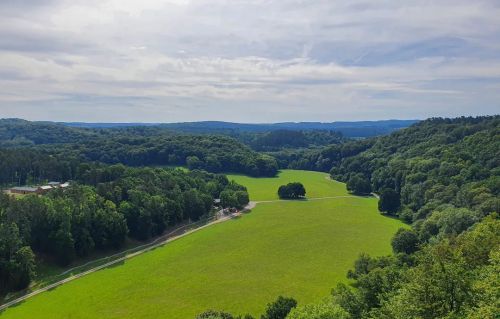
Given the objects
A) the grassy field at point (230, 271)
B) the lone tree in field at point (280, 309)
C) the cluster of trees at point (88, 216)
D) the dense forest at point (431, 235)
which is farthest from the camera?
the cluster of trees at point (88, 216)

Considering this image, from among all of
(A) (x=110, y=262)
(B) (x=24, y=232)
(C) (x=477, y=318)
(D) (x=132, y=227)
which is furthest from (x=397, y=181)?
(C) (x=477, y=318)

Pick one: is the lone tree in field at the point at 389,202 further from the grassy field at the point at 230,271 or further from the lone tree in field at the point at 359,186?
the lone tree in field at the point at 359,186

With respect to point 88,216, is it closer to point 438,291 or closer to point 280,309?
point 280,309

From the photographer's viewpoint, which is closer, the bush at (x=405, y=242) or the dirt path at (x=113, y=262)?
the dirt path at (x=113, y=262)

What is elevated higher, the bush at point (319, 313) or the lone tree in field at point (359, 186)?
the bush at point (319, 313)

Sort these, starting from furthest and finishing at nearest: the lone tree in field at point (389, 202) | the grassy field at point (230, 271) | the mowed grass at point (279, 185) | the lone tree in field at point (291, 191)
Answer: the mowed grass at point (279, 185), the lone tree in field at point (291, 191), the lone tree in field at point (389, 202), the grassy field at point (230, 271)

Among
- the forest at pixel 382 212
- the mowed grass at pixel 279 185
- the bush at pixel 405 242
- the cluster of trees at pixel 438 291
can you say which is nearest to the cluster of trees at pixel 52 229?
the forest at pixel 382 212

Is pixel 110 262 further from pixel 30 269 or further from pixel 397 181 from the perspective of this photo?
pixel 397 181

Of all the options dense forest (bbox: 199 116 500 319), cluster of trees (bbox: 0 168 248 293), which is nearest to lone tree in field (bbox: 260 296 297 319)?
dense forest (bbox: 199 116 500 319)

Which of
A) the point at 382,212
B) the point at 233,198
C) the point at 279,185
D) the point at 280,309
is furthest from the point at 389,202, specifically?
the point at 280,309

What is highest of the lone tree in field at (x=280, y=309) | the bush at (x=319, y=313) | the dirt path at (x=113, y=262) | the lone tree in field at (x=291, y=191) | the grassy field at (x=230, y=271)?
the bush at (x=319, y=313)
